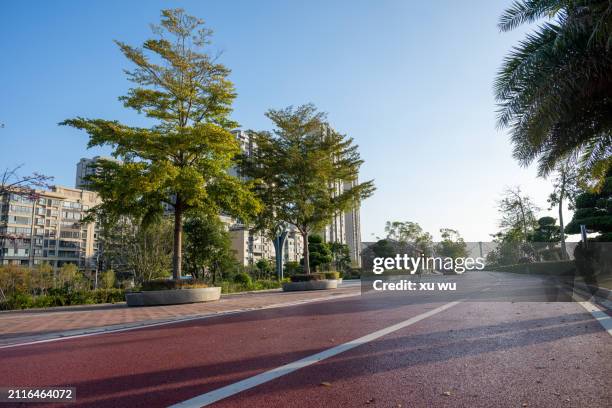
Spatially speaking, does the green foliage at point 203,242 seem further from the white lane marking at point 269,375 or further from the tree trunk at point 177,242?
the white lane marking at point 269,375

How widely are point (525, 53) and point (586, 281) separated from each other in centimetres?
1204

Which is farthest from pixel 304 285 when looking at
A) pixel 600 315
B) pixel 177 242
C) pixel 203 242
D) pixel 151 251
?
pixel 203 242

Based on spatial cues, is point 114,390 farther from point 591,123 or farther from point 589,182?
point 589,182

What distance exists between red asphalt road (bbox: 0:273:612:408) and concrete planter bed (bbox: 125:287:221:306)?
6.83 meters

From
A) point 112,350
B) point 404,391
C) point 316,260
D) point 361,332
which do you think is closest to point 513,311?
point 361,332

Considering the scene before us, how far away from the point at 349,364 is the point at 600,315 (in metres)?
6.95

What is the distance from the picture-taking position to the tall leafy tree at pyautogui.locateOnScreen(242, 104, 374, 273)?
24.6 metres

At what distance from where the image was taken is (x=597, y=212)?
27.0 metres

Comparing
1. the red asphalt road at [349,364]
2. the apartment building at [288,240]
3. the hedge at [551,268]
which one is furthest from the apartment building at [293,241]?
the red asphalt road at [349,364]

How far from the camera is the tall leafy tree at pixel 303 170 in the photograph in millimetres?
24625

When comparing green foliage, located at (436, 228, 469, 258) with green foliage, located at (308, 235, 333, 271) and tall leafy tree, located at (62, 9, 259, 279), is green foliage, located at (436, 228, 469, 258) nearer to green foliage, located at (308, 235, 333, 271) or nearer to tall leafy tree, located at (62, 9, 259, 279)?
green foliage, located at (308, 235, 333, 271)

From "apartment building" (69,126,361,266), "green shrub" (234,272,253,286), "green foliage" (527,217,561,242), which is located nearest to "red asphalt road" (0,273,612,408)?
"green shrub" (234,272,253,286)

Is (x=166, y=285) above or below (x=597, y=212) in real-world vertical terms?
below

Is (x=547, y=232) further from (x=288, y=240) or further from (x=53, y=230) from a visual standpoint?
(x=53, y=230)
